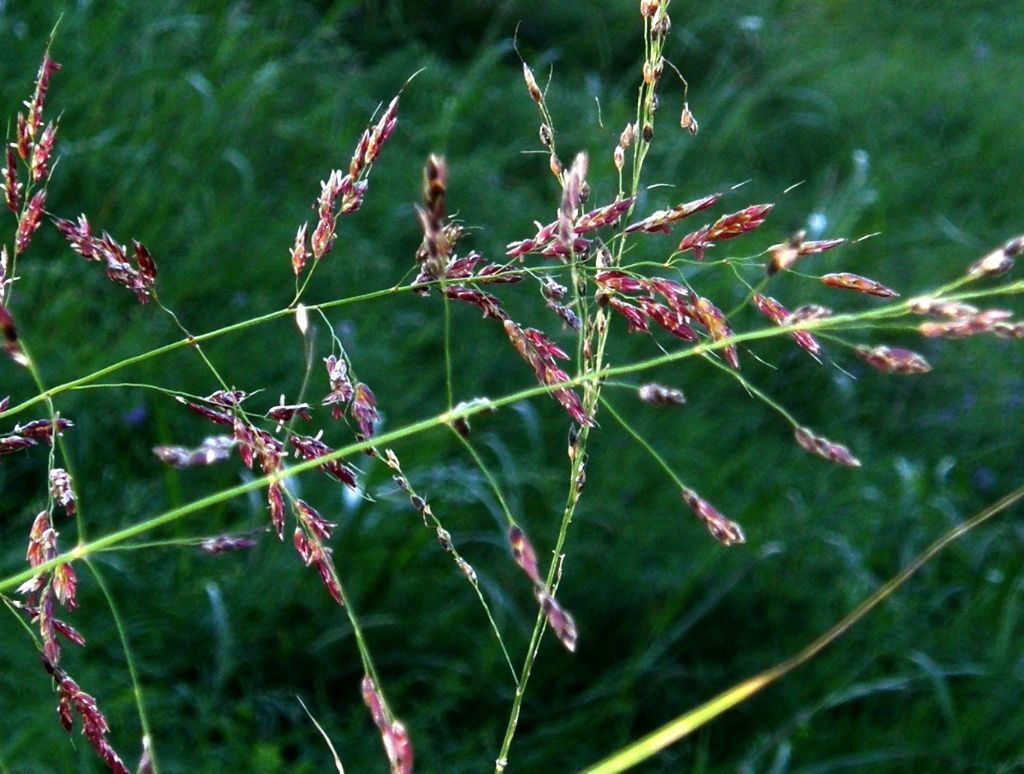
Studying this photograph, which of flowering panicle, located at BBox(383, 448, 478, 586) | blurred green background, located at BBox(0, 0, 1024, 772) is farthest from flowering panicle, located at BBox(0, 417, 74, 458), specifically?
blurred green background, located at BBox(0, 0, 1024, 772)

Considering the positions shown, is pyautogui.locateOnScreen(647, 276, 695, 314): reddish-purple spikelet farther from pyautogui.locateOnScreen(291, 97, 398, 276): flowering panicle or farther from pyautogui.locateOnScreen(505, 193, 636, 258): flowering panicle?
pyautogui.locateOnScreen(291, 97, 398, 276): flowering panicle

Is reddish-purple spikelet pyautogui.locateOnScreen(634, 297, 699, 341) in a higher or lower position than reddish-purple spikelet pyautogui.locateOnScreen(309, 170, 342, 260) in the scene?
lower

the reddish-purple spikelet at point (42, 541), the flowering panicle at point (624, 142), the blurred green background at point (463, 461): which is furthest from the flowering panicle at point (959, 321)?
the blurred green background at point (463, 461)

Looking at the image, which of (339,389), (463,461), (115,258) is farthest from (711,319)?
(463,461)

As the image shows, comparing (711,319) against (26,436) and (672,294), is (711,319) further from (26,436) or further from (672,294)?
(26,436)

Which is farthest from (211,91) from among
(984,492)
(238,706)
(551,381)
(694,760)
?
(551,381)

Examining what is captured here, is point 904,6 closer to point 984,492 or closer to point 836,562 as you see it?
point 984,492
